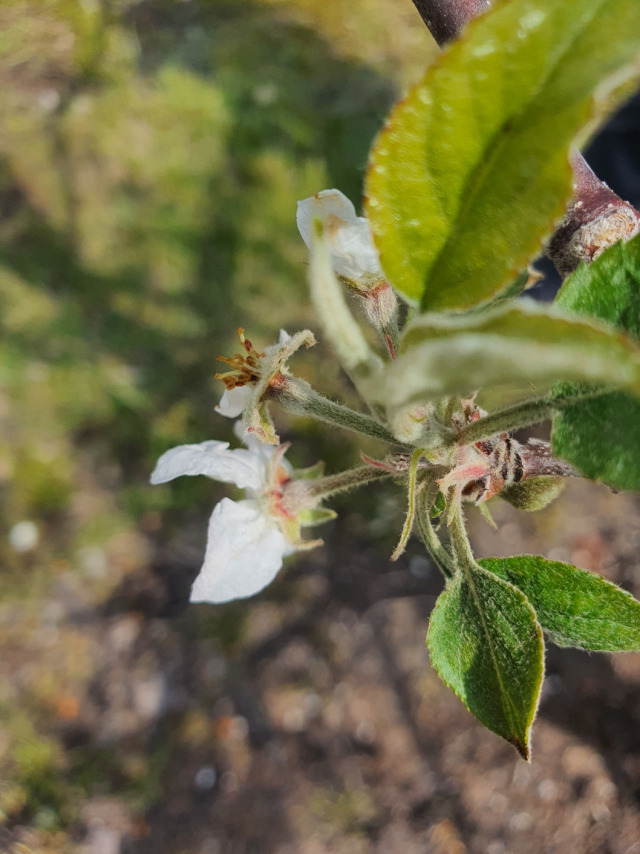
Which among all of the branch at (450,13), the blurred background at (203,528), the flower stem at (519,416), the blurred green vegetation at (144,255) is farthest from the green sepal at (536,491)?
the blurred green vegetation at (144,255)

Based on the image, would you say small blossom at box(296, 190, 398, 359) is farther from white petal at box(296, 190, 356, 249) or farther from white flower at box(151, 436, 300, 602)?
white flower at box(151, 436, 300, 602)

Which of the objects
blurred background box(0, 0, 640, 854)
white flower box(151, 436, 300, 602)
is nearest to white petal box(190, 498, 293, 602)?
white flower box(151, 436, 300, 602)

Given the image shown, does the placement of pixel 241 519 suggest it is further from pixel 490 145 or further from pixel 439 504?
pixel 490 145

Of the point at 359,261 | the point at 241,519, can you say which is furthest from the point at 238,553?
the point at 359,261

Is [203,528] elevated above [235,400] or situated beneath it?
situated beneath

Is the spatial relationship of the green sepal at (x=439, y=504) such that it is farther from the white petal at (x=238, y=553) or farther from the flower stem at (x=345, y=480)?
the white petal at (x=238, y=553)

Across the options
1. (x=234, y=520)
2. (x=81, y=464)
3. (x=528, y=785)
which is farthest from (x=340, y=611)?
(x=234, y=520)
